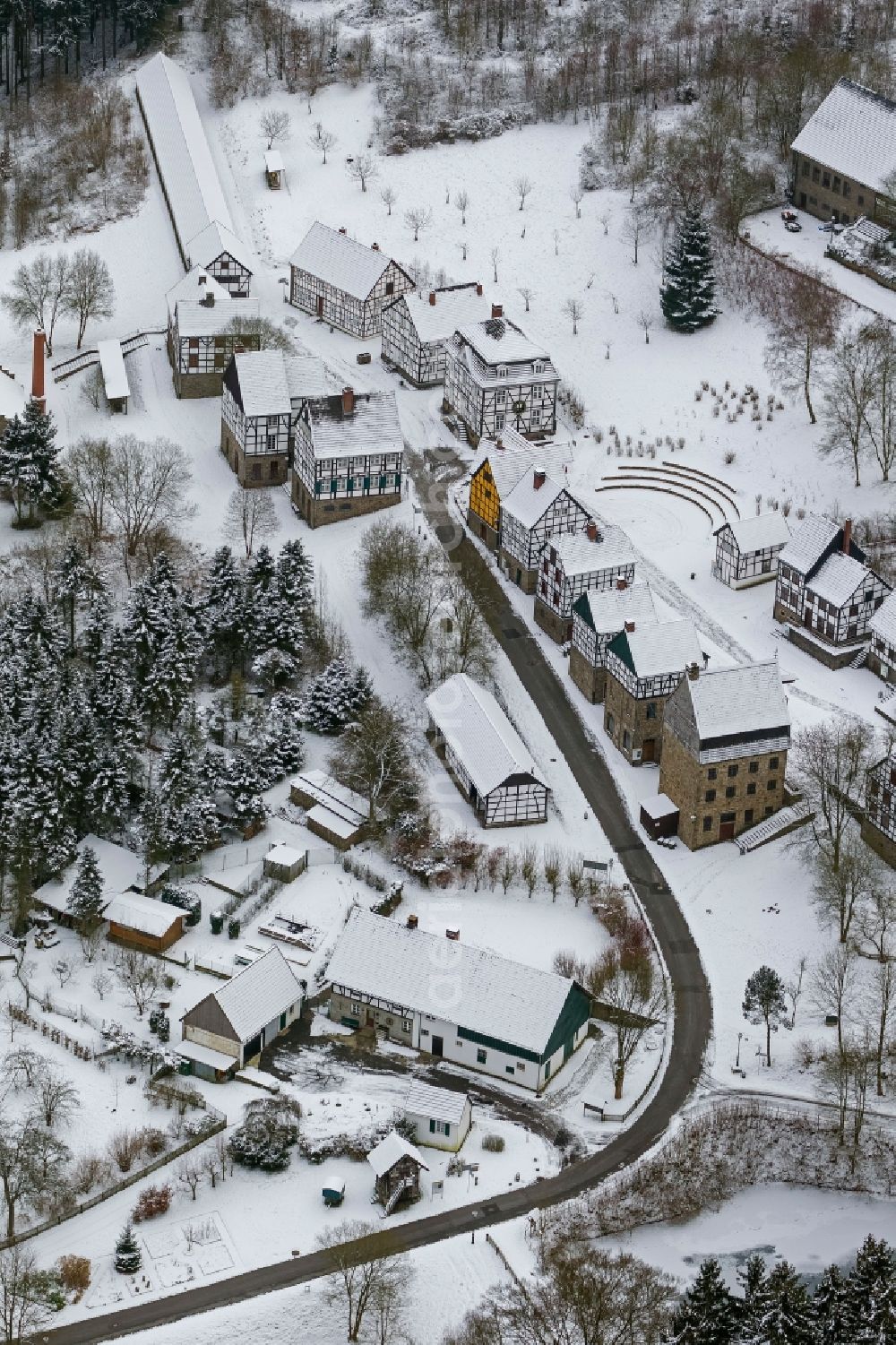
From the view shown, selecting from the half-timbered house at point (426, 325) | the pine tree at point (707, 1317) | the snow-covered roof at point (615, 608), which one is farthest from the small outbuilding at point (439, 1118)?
the half-timbered house at point (426, 325)

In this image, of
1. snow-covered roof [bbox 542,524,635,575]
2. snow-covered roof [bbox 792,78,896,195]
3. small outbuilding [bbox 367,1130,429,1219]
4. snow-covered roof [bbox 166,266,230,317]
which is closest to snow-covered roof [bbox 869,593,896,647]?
snow-covered roof [bbox 542,524,635,575]

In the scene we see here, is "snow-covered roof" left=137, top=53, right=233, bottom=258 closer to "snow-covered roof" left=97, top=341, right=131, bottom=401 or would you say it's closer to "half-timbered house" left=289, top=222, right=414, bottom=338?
"half-timbered house" left=289, top=222, right=414, bottom=338

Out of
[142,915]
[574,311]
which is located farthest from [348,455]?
[142,915]

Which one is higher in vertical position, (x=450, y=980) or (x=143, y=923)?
(x=450, y=980)

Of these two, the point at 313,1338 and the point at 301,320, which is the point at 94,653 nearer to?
the point at 301,320

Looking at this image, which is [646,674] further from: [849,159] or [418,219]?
[418,219]

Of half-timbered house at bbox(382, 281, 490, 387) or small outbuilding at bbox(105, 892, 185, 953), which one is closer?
small outbuilding at bbox(105, 892, 185, 953)
